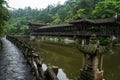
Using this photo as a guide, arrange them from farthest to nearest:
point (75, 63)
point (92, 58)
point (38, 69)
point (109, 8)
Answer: point (109, 8), point (75, 63), point (92, 58), point (38, 69)

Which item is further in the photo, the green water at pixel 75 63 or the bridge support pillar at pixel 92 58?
the green water at pixel 75 63

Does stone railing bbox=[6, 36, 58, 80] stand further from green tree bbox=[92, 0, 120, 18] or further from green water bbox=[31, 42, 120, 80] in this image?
green tree bbox=[92, 0, 120, 18]

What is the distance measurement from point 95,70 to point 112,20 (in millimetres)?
29663

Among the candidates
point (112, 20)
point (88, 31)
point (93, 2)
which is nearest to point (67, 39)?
point (88, 31)

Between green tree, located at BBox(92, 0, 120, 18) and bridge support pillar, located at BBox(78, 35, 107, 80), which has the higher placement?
green tree, located at BBox(92, 0, 120, 18)

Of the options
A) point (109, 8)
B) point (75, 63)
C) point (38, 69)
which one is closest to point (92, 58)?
point (38, 69)

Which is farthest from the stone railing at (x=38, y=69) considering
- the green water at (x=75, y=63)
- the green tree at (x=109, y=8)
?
the green tree at (x=109, y=8)

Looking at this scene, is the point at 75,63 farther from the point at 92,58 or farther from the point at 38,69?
the point at 38,69

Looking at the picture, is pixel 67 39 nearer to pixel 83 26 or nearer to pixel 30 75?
pixel 83 26

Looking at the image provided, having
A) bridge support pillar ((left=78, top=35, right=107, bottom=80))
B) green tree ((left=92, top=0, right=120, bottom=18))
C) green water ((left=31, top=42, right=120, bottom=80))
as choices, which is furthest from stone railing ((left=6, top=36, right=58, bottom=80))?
green tree ((left=92, top=0, right=120, bottom=18))

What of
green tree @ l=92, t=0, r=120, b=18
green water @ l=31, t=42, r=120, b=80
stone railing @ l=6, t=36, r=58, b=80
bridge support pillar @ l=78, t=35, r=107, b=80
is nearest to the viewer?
stone railing @ l=6, t=36, r=58, b=80

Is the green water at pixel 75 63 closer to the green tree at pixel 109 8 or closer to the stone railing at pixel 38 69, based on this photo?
the stone railing at pixel 38 69

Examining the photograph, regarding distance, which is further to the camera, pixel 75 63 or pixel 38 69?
pixel 75 63

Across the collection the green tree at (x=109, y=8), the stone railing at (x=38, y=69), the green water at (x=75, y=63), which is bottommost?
the green water at (x=75, y=63)
